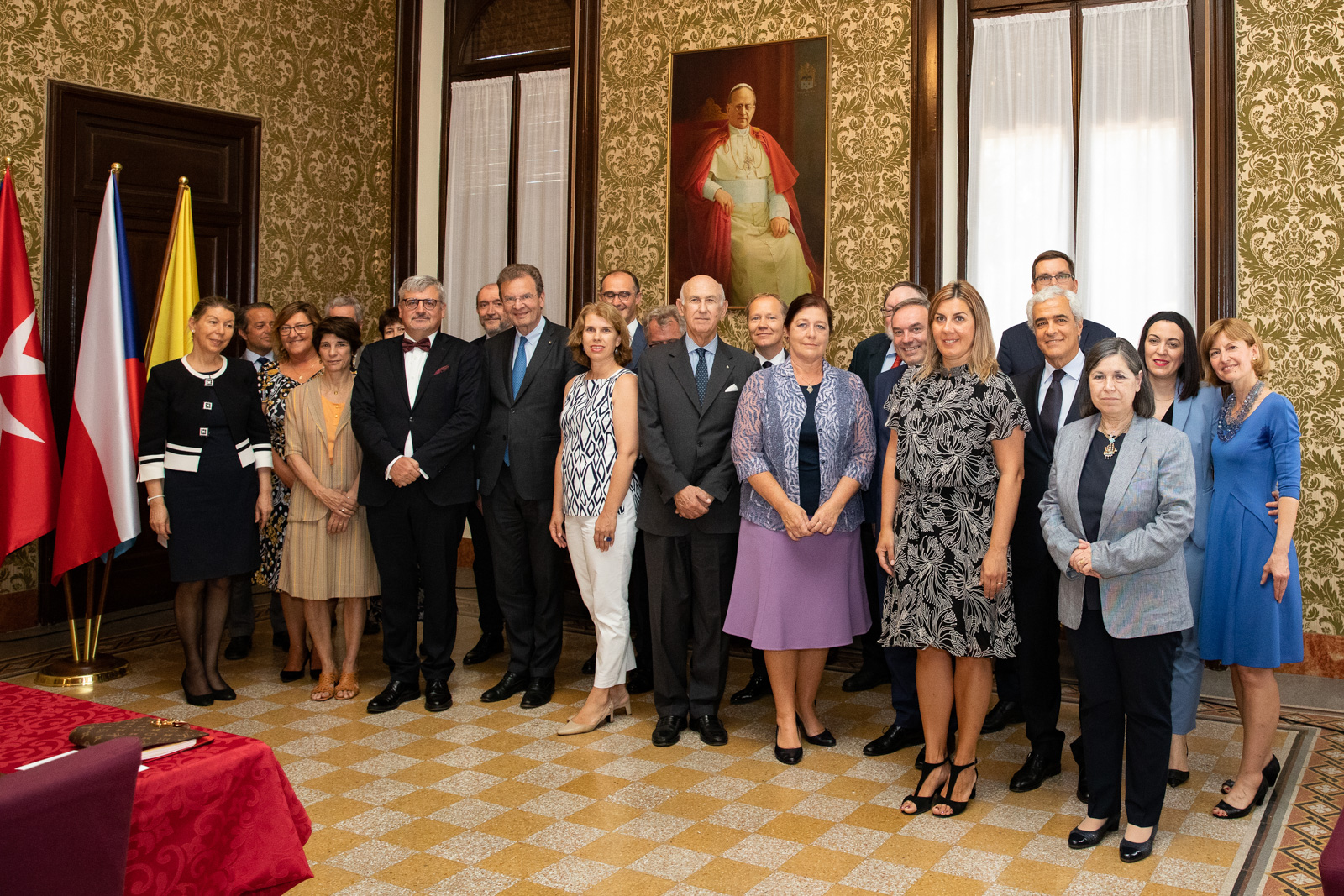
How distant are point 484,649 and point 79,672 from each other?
185cm

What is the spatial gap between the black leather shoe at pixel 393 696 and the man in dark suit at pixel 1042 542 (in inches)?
100.0

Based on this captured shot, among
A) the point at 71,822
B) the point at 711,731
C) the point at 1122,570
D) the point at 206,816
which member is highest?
the point at 1122,570

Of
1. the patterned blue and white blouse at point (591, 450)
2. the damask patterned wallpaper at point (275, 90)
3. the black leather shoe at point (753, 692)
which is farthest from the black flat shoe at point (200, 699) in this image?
the black leather shoe at point (753, 692)

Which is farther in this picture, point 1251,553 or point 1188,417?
point 1188,417

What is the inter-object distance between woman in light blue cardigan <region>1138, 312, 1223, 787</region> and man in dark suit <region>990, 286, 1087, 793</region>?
0.27 m

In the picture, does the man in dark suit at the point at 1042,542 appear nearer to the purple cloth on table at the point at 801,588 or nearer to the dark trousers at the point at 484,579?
the purple cloth on table at the point at 801,588

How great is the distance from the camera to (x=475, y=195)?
26.7 feet

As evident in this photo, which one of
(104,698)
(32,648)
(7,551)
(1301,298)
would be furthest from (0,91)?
(1301,298)

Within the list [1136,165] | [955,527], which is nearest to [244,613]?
[955,527]

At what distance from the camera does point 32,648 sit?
5758mm

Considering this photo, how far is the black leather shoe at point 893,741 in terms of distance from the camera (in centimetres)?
427

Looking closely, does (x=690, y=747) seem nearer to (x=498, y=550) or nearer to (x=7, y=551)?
(x=498, y=550)

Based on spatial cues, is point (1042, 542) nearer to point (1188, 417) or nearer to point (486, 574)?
point (1188, 417)

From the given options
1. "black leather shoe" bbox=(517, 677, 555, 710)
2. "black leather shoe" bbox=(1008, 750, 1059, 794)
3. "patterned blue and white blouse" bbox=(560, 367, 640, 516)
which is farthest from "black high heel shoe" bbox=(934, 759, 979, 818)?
"black leather shoe" bbox=(517, 677, 555, 710)
